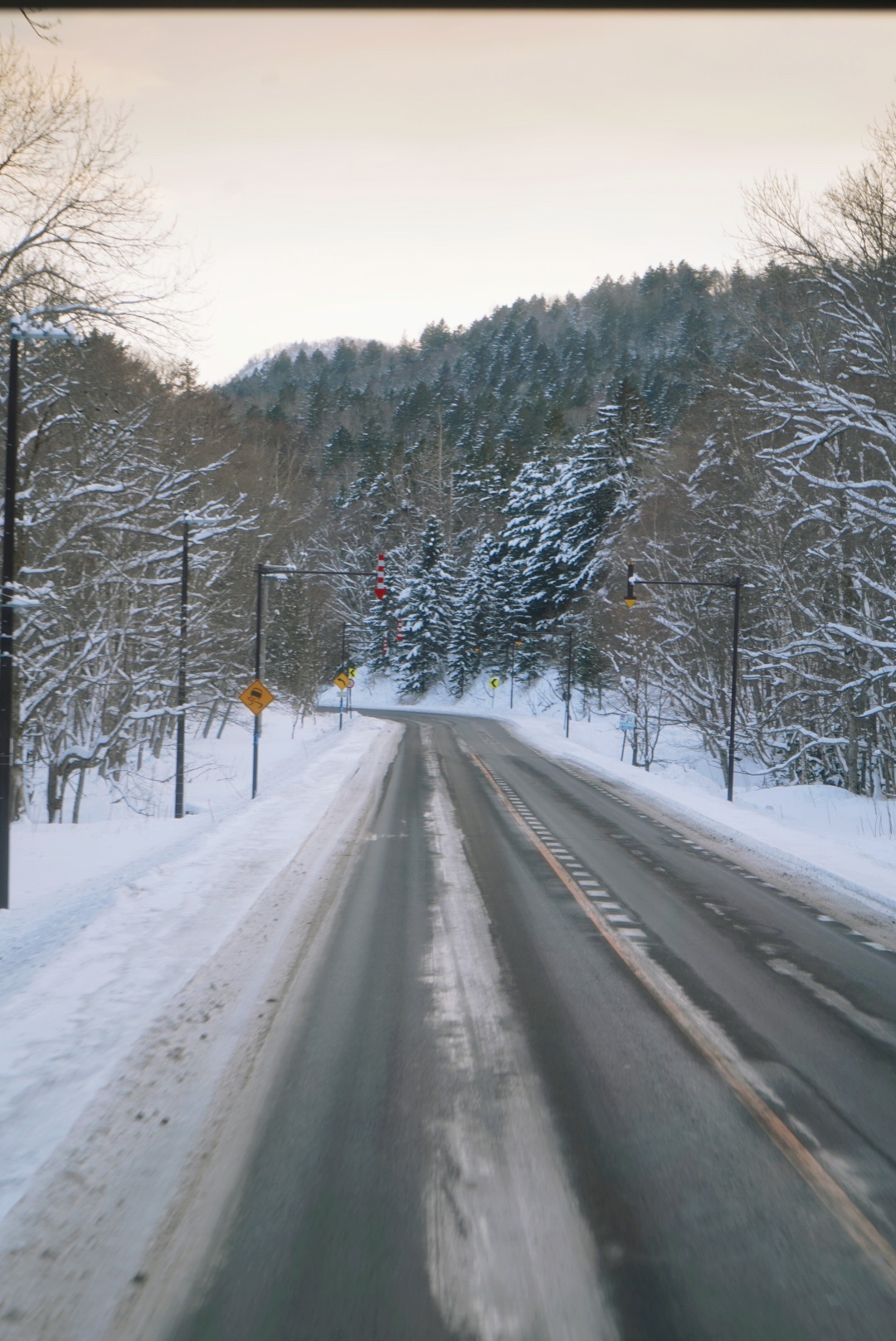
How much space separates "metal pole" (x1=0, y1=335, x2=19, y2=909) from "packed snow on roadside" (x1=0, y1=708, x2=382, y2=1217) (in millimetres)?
789

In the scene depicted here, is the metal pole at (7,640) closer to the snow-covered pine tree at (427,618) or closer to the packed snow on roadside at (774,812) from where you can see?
the packed snow on roadside at (774,812)

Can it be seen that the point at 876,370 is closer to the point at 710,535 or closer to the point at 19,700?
the point at 710,535

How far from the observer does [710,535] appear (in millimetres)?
34312

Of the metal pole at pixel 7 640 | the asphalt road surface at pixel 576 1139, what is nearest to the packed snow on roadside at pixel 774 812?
the asphalt road surface at pixel 576 1139

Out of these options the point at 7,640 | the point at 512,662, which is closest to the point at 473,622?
the point at 512,662

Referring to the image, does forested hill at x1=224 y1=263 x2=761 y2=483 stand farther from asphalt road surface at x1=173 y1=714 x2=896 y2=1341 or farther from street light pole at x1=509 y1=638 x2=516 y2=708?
asphalt road surface at x1=173 y1=714 x2=896 y2=1341

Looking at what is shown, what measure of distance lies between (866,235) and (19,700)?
18717 millimetres

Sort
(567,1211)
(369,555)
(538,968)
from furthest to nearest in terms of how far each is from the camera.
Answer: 1. (369,555)
2. (538,968)
3. (567,1211)

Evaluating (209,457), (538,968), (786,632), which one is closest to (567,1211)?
(538,968)

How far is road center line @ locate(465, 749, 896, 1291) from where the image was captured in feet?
12.8

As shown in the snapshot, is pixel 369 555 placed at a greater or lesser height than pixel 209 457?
greater

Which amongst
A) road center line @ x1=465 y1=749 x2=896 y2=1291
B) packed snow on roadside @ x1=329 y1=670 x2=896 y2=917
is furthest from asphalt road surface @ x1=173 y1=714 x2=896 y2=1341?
packed snow on roadside @ x1=329 y1=670 x2=896 y2=917

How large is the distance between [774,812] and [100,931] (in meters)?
17.2

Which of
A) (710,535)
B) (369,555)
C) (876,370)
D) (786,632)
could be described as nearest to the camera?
(876,370)
